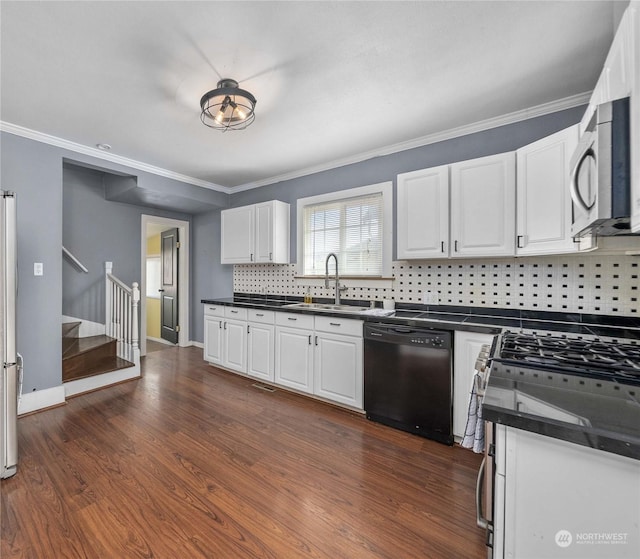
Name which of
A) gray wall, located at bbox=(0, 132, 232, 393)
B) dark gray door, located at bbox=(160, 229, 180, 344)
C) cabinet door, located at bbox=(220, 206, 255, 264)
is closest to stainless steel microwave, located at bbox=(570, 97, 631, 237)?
cabinet door, located at bbox=(220, 206, 255, 264)

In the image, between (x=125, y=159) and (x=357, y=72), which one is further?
(x=125, y=159)

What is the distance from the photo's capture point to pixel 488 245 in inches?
94.7

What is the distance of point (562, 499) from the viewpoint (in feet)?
2.65

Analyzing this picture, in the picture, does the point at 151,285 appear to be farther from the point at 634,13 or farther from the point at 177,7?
the point at 634,13

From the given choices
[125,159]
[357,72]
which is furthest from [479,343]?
[125,159]

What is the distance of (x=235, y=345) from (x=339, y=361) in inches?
61.1

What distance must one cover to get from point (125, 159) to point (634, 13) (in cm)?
418

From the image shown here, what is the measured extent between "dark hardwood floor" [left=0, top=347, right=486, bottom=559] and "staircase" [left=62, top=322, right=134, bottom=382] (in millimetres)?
600

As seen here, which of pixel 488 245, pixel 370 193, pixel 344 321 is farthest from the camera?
pixel 370 193

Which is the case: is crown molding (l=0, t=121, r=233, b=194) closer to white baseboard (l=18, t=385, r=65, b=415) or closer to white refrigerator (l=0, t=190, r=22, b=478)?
white refrigerator (l=0, t=190, r=22, b=478)

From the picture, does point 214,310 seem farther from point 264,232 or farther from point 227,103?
point 227,103

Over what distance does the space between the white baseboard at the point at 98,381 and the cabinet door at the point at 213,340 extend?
0.85 m

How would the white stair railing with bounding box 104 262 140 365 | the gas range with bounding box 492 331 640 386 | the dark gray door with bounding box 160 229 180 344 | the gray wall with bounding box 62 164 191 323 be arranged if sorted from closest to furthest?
1. the gas range with bounding box 492 331 640 386
2. the white stair railing with bounding box 104 262 140 365
3. the gray wall with bounding box 62 164 191 323
4. the dark gray door with bounding box 160 229 180 344

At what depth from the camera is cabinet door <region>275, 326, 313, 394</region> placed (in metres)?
3.14
